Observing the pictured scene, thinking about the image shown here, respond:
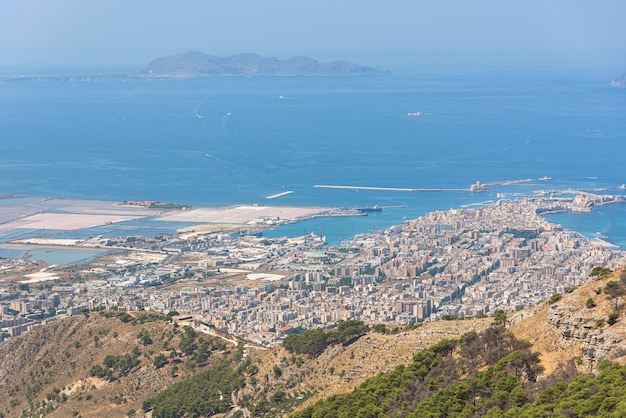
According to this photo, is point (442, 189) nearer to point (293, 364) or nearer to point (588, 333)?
point (293, 364)

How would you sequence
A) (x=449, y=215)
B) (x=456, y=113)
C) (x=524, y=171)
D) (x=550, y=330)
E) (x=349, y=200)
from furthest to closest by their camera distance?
(x=456, y=113), (x=524, y=171), (x=349, y=200), (x=449, y=215), (x=550, y=330)

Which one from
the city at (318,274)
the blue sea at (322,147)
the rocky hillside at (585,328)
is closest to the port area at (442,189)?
the blue sea at (322,147)

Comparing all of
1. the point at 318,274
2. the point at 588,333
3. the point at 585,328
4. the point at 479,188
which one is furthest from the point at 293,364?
the point at 479,188

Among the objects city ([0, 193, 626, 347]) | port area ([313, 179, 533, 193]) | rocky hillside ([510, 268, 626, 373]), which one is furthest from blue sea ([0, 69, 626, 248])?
rocky hillside ([510, 268, 626, 373])

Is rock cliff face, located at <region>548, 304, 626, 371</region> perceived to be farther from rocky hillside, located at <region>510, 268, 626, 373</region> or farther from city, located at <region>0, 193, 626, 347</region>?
city, located at <region>0, 193, 626, 347</region>

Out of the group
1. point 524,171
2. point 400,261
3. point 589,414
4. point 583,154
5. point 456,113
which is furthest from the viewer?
point 456,113

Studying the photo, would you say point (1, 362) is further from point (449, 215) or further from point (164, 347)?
point (449, 215)

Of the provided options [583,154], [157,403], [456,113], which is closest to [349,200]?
[583,154]
